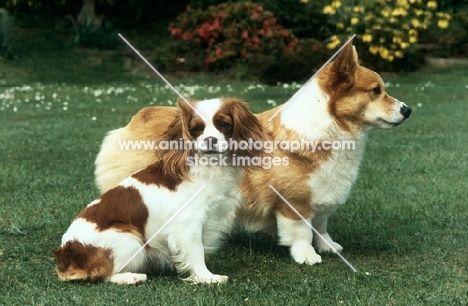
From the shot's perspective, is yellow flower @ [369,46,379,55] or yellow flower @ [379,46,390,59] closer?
yellow flower @ [379,46,390,59]

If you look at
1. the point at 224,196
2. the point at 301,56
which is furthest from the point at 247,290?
the point at 301,56

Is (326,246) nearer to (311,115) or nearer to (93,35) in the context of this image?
(311,115)

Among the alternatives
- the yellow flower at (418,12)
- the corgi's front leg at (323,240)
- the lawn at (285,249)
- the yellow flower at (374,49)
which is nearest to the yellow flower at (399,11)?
the yellow flower at (418,12)

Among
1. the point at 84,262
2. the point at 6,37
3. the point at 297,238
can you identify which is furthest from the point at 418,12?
the point at 84,262

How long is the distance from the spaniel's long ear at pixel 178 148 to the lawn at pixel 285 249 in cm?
74

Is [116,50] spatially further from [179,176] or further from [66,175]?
[179,176]

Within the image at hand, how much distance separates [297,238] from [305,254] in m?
0.14

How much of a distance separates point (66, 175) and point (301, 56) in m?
11.0

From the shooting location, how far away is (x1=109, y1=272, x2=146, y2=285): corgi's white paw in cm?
489

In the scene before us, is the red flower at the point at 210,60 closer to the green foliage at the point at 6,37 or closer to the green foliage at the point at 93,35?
the green foliage at the point at 93,35

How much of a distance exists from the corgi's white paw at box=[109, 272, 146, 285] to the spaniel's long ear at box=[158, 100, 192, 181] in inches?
27.0

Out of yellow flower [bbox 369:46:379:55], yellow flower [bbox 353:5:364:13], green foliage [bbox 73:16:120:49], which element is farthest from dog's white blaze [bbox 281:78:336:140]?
green foliage [bbox 73:16:120:49]

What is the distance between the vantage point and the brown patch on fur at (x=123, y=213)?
16.2 ft

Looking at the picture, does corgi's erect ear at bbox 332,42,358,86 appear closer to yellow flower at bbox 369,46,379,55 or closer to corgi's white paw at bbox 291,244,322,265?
corgi's white paw at bbox 291,244,322,265
